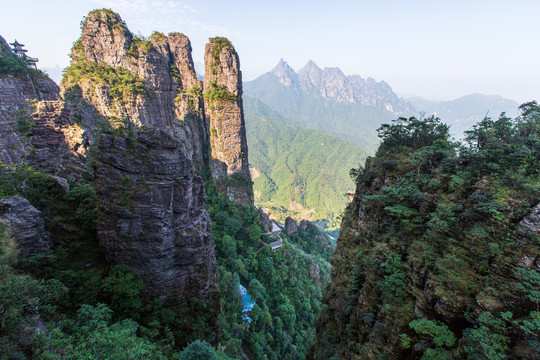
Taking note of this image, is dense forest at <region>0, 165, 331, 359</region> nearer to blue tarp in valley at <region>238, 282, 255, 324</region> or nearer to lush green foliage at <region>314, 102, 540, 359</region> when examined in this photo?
blue tarp in valley at <region>238, 282, 255, 324</region>

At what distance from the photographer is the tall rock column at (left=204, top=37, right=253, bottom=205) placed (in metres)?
39.9

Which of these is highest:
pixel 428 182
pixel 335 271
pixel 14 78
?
pixel 14 78

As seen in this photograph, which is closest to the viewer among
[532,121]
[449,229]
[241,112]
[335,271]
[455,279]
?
[455,279]

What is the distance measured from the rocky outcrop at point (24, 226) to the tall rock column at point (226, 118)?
30.2 m

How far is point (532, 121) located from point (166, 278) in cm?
2341

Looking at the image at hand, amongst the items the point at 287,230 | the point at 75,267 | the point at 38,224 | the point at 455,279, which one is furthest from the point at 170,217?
the point at 287,230

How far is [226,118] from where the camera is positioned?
40.4m

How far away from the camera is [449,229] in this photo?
10023 millimetres

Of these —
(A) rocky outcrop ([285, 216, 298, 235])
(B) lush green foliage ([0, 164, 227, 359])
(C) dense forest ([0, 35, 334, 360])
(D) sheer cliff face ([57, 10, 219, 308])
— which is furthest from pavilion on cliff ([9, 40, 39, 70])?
(A) rocky outcrop ([285, 216, 298, 235])

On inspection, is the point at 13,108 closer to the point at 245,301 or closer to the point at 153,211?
the point at 153,211

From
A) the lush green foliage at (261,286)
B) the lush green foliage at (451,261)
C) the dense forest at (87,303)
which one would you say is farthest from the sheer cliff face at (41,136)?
the lush green foliage at (451,261)

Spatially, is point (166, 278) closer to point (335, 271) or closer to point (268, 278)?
point (335, 271)

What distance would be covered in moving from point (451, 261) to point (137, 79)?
142 feet

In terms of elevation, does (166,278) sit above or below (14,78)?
below
